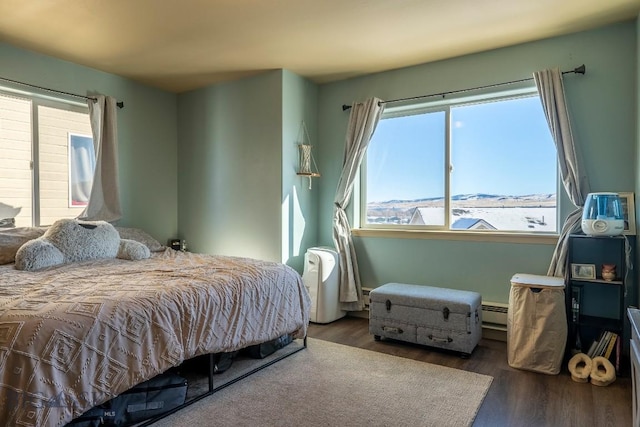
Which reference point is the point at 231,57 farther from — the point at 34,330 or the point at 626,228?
the point at 626,228

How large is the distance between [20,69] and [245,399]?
3.18 meters

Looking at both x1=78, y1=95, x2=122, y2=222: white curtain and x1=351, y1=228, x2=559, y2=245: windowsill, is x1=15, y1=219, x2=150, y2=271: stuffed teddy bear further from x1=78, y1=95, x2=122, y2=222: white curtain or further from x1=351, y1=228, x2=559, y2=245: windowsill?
x1=351, y1=228, x2=559, y2=245: windowsill

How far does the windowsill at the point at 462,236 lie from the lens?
122 inches

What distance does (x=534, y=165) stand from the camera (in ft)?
10.5

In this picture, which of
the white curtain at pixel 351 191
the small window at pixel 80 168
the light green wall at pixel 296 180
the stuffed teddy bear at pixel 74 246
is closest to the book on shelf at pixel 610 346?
the white curtain at pixel 351 191

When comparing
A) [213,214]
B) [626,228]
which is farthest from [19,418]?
[626,228]

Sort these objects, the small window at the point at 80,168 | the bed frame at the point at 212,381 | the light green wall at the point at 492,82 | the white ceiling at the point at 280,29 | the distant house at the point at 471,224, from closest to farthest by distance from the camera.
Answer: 1. the bed frame at the point at 212,381
2. the white ceiling at the point at 280,29
3. the light green wall at the point at 492,82
4. the distant house at the point at 471,224
5. the small window at the point at 80,168

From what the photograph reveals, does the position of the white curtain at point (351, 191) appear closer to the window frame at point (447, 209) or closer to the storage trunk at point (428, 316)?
the window frame at point (447, 209)

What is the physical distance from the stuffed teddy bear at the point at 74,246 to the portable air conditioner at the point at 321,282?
4.69 feet

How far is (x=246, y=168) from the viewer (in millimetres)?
3969

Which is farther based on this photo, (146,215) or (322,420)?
(146,215)

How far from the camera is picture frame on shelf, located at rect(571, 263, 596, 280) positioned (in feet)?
8.86

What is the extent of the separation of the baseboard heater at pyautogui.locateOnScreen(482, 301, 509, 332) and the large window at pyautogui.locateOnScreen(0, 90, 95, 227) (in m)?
3.74

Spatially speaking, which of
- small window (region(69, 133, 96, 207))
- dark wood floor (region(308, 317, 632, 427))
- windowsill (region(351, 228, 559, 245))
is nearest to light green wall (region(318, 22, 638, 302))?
windowsill (region(351, 228, 559, 245))
